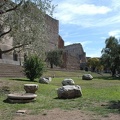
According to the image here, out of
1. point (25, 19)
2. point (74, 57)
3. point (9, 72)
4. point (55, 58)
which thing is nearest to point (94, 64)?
point (74, 57)

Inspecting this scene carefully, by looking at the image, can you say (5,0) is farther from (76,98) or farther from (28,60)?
(28,60)

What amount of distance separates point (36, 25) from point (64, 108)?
8.40 m

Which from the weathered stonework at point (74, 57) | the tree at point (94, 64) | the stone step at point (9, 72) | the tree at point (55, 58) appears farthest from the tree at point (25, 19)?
the tree at point (94, 64)

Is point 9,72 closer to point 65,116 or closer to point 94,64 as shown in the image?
point 65,116

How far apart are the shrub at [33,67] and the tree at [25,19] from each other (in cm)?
784

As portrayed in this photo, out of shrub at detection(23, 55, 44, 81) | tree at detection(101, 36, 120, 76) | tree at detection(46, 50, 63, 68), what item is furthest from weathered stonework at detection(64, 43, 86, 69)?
shrub at detection(23, 55, 44, 81)

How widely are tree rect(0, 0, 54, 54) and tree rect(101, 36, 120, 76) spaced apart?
133 ft

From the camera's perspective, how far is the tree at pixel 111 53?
57609 mm

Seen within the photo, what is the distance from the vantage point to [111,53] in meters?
59.6

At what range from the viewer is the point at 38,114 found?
9430 millimetres

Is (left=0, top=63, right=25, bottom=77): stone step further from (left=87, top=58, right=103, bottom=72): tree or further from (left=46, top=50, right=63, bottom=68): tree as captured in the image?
(left=87, top=58, right=103, bottom=72): tree

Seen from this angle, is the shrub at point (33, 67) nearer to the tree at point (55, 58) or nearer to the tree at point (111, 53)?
the tree at point (111, 53)

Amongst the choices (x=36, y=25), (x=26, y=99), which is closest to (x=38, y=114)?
(x=26, y=99)

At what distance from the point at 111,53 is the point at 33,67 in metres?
36.0
